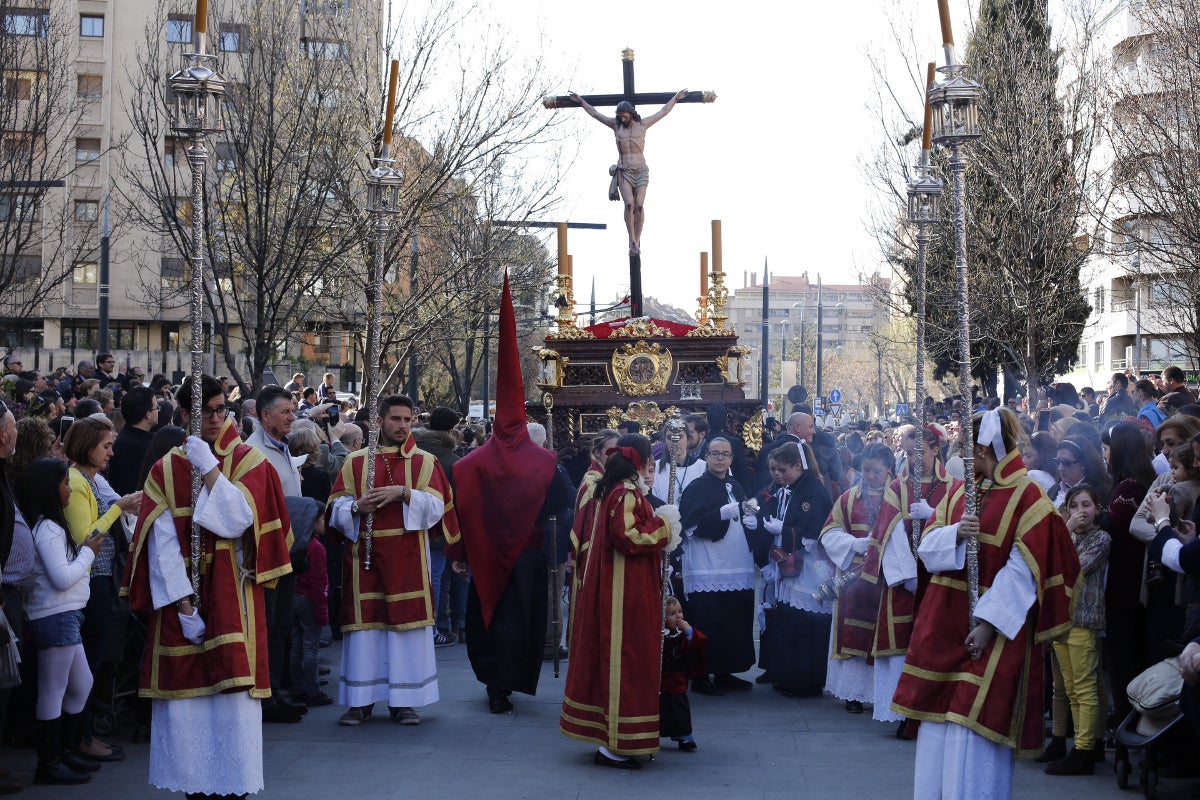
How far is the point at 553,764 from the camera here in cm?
798

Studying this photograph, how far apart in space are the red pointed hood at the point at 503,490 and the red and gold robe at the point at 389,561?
0.46 metres

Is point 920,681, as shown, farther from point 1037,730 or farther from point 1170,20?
point 1170,20

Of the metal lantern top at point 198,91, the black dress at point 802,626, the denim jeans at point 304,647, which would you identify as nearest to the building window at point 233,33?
the denim jeans at point 304,647

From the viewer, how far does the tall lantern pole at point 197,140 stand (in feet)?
21.1

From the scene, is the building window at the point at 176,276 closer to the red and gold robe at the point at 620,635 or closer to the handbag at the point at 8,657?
the red and gold robe at the point at 620,635

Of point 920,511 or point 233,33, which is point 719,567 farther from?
point 233,33

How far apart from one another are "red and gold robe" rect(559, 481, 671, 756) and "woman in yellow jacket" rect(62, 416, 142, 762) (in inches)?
102

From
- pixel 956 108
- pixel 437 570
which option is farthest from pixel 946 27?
pixel 437 570

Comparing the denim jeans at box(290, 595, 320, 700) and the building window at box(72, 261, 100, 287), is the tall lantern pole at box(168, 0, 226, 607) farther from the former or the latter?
the building window at box(72, 261, 100, 287)

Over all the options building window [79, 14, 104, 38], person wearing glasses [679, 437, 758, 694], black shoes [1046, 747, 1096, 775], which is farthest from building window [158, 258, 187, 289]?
black shoes [1046, 747, 1096, 775]

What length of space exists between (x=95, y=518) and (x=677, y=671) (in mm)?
3403

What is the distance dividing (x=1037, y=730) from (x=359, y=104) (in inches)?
561

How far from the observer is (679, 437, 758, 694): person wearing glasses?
10.1 m

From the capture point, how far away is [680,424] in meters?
10.6
